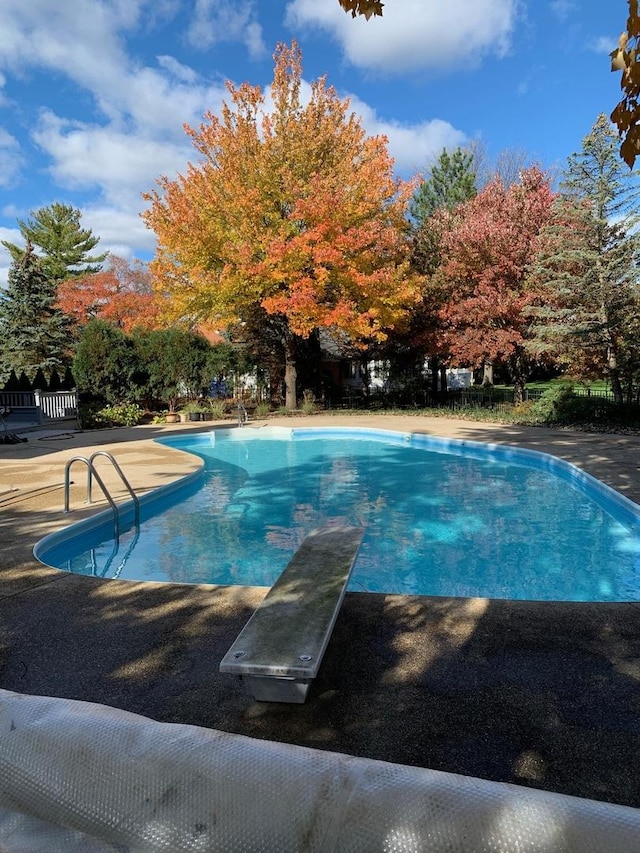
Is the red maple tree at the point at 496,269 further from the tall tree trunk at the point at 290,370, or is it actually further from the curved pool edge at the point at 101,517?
the curved pool edge at the point at 101,517

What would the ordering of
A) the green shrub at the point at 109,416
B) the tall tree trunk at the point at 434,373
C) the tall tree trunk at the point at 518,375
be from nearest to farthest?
the green shrub at the point at 109,416 < the tall tree trunk at the point at 518,375 < the tall tree trunk at the point at 434,373

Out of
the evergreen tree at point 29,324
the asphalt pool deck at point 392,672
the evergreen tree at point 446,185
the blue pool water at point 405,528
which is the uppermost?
the evergreen tree at point 446,185

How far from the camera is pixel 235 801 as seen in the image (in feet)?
4.39

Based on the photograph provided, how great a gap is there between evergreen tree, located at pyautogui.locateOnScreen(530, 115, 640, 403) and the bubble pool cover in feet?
53.7

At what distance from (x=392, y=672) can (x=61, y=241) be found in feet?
151

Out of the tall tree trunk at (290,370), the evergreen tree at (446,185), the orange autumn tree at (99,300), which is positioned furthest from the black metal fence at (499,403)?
the orange autumn tree at (99,300)

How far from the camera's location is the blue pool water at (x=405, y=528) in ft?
20.0

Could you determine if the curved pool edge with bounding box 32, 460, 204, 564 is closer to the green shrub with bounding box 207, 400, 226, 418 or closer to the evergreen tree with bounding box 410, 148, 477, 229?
the green shrub with bounding box 207, 400, 226, 418

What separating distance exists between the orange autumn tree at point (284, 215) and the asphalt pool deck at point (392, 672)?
15.0 meters

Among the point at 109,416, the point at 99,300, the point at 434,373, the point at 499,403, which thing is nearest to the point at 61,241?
the point at 99,300

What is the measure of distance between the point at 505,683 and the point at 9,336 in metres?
30.7

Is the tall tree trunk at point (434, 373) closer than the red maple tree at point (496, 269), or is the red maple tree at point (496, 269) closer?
the red maple tree at point (496, 269)

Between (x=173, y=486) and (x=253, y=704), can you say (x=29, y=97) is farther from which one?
(x=253, y=704)

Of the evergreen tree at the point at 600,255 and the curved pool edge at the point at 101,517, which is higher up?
the evergreen tree at the point at 600,255
